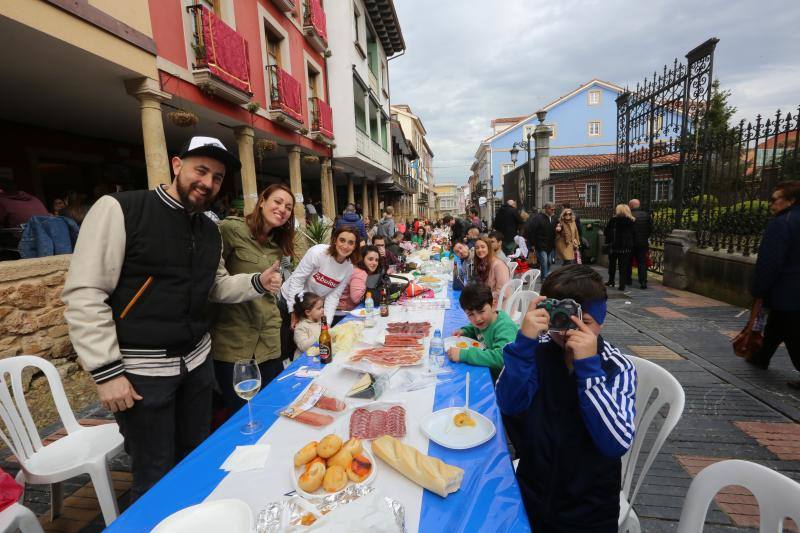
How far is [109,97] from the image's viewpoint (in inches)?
226

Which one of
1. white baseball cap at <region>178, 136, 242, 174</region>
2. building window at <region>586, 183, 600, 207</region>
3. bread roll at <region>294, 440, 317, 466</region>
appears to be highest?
building window at <region>586, 183, 600, 207</region>

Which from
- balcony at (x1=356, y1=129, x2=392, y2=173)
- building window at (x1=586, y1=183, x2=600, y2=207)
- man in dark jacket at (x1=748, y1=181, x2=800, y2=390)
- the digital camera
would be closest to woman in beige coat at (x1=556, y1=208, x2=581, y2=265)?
man in dark jacket at (x1=748, y1=181, x2=800, y2=390)

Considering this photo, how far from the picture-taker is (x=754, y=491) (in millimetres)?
1107

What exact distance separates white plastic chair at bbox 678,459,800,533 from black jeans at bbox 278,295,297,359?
3.01m

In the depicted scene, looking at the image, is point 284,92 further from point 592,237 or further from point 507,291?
point 592,237

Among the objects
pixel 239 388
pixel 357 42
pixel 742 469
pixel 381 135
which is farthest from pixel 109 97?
pixel 381 135

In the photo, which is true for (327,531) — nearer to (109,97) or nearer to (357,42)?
(109,97)

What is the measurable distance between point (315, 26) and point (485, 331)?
11.8 meters

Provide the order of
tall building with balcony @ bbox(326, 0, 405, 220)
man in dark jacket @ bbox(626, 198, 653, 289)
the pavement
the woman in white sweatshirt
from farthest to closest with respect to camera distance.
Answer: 1. tall building with balcony @ bbox(326, 0, 405, 220)
2. man in dark jacket @ bbox(626, 198, 653, 289)
3. the woman in white sweatshirt
4. the pavement

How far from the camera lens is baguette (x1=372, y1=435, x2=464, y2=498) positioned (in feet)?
4.21

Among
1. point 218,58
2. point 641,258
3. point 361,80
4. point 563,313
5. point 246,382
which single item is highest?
point 361,80

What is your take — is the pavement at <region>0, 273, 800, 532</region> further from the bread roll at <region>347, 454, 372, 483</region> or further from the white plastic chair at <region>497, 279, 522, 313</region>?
the bread roll at <region>347, 454, 372, 483</region>

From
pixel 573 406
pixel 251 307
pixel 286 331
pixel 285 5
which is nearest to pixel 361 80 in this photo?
pixel 285 5

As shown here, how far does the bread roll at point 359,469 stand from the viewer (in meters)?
1.33
